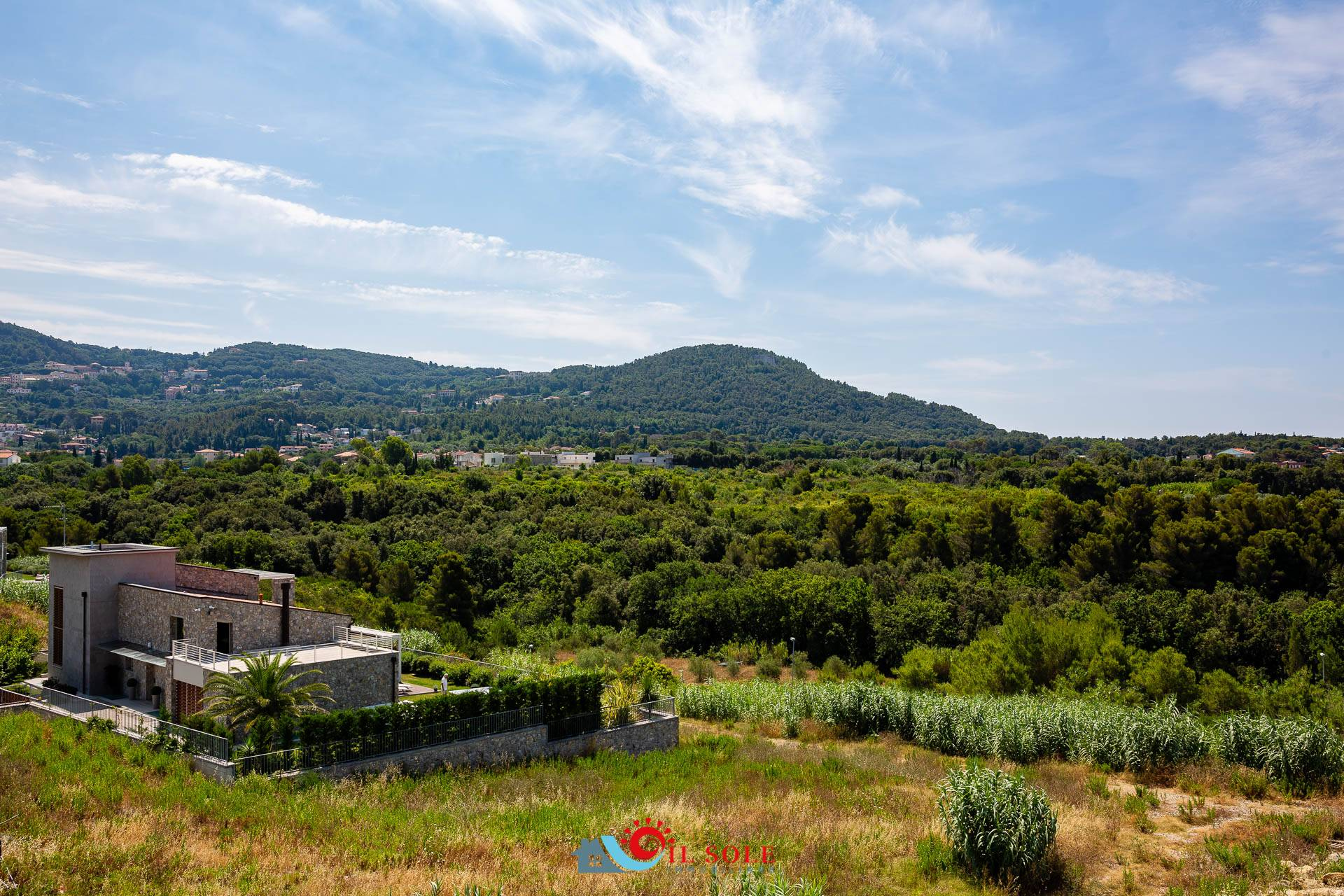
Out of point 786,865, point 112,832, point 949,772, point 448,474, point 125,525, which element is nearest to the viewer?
point 112,832

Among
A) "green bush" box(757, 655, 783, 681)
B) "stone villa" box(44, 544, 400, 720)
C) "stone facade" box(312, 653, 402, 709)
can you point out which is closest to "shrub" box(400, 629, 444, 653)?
"stone villa" box(44, 544, 400, 720)

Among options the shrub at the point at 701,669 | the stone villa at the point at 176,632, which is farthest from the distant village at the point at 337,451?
the stone villa at the point at 176,632

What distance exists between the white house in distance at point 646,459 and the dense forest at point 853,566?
44.7 m

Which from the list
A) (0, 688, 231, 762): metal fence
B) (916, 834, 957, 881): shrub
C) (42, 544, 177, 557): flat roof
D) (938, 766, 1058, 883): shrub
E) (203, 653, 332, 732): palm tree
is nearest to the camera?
(938, 766, 1058, 883): shrub

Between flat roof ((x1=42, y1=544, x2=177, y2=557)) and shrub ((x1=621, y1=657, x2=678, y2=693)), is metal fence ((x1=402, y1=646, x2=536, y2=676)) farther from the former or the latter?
flat roof ((x1=42, y1=544, x2=177, y2=557))

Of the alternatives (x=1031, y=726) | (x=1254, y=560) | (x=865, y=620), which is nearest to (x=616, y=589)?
(x=865, y=620)

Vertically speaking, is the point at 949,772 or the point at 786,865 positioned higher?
the point at 949,772

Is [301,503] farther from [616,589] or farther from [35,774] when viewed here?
[35,774]

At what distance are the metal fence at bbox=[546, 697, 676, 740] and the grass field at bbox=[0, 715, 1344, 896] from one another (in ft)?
7.17

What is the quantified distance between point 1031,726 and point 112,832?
1900 centimetres

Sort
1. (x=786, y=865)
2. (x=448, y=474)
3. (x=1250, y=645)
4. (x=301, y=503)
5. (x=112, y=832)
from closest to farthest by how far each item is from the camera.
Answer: (x=112, y=832)
(x=786, y=865)
(x=1250, y=645)
(x=301, y=503)
(x=448, y=474)

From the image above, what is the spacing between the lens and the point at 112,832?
11.7 m

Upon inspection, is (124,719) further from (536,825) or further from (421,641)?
(421,641)

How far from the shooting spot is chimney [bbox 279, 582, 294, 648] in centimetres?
2158
